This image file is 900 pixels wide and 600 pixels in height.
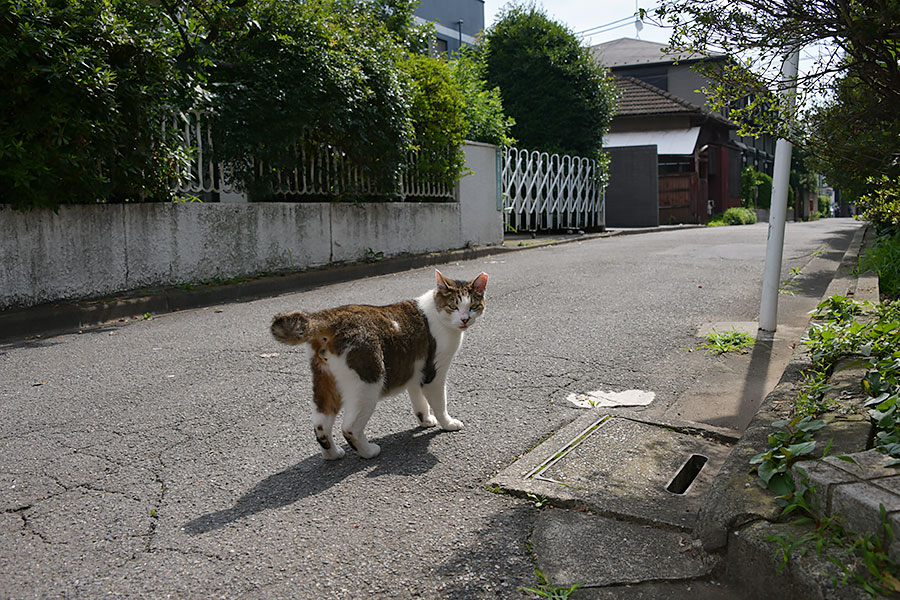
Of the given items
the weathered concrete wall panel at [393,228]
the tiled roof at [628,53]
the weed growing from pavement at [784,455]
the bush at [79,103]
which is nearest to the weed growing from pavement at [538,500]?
the weed growing from pavement at [784,455]

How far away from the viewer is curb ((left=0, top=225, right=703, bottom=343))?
21.7ft

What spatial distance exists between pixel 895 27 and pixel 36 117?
666 centimetres

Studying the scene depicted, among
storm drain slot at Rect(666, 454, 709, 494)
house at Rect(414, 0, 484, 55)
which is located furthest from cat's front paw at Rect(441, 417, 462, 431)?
house at Rect(414, 0, 484, 55)

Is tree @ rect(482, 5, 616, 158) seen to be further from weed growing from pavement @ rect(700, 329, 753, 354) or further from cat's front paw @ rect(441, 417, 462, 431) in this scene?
cat's front paw @ rect(441, 417, 462, 431)

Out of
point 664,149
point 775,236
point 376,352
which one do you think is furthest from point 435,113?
point 664,149

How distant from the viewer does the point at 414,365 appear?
11.5 ft

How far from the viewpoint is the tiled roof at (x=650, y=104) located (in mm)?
28666

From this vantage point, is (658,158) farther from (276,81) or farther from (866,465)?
(866,465)

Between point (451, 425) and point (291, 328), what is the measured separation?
42.8 inches

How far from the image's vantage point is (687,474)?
3152mm

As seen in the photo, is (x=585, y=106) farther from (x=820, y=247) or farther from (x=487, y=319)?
(x=487, y=319)

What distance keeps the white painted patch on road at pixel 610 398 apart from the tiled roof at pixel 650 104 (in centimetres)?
2570

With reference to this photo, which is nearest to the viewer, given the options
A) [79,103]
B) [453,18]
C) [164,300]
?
[79,103]

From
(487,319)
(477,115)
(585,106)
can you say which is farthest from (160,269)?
(585,106)
